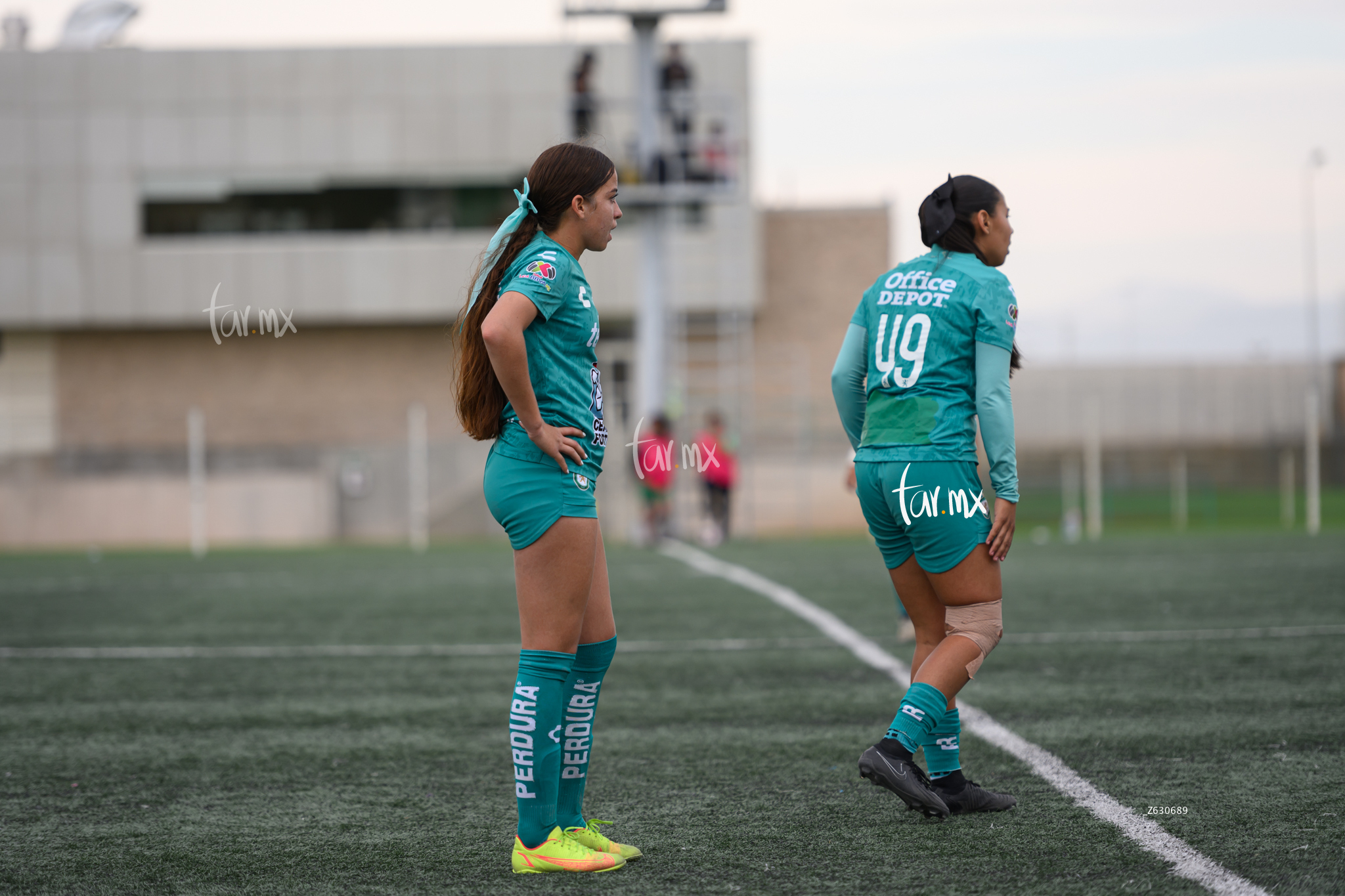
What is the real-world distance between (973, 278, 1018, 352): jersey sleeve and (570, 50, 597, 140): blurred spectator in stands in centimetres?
1626

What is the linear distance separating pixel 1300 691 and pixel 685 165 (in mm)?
15566

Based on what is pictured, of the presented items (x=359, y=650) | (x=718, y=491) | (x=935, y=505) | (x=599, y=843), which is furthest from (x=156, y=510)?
(x=935, y=505)

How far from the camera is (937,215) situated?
13.3ft

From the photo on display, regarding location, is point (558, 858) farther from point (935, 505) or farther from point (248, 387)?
point (248, 387)

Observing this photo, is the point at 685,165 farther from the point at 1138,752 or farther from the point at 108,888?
the point at 108,888

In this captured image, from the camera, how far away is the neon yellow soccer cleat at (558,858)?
350 cm

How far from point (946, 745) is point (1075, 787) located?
0.53 m

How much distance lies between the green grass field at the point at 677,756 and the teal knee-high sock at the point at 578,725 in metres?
0.24

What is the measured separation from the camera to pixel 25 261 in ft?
110

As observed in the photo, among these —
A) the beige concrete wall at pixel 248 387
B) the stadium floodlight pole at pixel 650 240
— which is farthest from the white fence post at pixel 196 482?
the stadium floodlight pole at pixel 650 240

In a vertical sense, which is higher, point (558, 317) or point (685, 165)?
point (685, 165)

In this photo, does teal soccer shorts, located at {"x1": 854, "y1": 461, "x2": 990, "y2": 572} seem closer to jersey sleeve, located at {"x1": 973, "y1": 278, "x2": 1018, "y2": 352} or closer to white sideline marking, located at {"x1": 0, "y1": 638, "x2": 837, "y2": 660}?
jersey sleeve, located at {"x1": 973, "y1": 278, "x2": 1018, "y2": 352}

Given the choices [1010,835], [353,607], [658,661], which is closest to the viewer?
[1010,835]

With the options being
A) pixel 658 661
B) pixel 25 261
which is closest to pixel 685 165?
pixel 658 661
